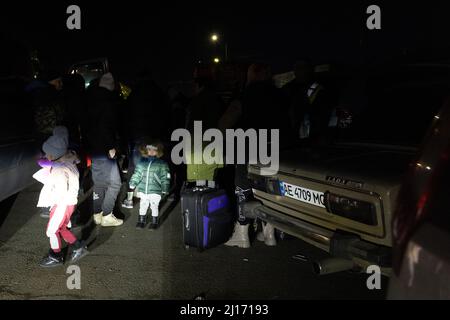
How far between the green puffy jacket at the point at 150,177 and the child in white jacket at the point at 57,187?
1.05 metres

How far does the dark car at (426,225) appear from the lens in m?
1.31

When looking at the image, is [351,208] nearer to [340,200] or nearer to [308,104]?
[340,200]

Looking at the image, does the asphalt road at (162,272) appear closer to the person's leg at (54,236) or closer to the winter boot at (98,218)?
the person's leg at (54,236)

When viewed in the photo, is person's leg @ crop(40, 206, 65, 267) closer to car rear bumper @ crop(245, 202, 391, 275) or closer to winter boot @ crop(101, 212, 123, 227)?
winter boot @ crop(101, 212, 123, 227)

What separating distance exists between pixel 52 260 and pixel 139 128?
2048mm

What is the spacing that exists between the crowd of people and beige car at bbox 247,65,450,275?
1.80 feet

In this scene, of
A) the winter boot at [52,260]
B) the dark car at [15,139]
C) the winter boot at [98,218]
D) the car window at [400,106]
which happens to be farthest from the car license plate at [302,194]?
the dark car at [15,139]

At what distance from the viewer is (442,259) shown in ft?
4.21

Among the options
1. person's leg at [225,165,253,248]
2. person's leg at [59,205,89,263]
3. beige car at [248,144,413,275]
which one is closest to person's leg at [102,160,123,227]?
person's leg at [59,205,89,263]

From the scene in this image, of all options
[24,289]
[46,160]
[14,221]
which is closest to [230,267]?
[24,289]

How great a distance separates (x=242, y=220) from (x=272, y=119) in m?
1.12

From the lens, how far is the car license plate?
317 cm

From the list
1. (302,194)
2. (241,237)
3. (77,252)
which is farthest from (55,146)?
(302,194)

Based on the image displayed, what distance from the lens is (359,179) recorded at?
2840mm
